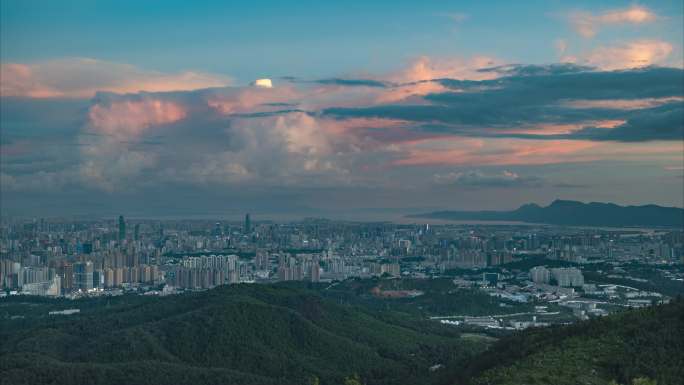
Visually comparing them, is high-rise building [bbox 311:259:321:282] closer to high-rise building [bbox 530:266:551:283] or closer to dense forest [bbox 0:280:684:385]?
high-rise building [bbox 530:266:551:283]

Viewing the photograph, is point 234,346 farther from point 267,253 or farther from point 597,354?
point 267,253

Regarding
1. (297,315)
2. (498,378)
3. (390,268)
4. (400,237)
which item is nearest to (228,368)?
(297,315)

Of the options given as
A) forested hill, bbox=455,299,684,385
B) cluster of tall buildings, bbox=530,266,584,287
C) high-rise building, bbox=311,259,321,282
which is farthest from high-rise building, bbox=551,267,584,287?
forested hill, bbox=455,299,684,385

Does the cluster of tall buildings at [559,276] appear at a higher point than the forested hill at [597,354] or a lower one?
lower

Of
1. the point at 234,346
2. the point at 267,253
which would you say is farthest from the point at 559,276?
the point at 267,253

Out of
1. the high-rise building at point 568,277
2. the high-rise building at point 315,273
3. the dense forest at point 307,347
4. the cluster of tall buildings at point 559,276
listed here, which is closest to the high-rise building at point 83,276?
the high-rise building at point 315,273

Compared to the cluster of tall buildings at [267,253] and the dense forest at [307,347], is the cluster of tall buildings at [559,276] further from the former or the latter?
the dense forest at [307,347]

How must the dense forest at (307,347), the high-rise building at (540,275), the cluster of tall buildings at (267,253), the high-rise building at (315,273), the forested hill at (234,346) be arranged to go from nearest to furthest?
the dense forest at (307,347) < the forested hill at (234,346) < the high-rise building at (540,275) < the high-rise building at (315,273) < the cluster of tall buildings at (267,253)

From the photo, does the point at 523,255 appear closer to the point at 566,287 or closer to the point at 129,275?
the point at 566,287
